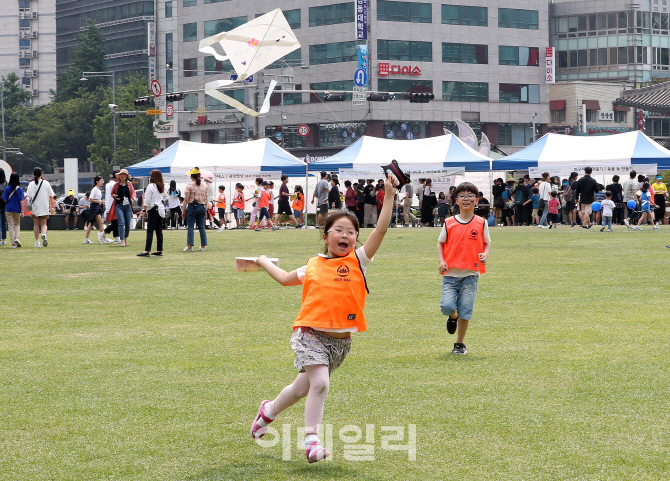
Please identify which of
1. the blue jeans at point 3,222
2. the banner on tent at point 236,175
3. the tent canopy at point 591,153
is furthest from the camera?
the banner on tent at point 236,175

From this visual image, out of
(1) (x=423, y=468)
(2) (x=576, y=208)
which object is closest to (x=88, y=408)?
(1) (x=423, y=468)

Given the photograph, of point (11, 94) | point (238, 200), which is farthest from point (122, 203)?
point (11, 94)

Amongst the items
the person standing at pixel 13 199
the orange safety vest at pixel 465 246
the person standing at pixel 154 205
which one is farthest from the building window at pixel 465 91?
the orange safety vest at pixel 465 246

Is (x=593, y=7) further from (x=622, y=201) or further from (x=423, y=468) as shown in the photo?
(x=423, y=468)

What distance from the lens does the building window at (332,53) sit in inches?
2859

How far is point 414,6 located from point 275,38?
4009cm

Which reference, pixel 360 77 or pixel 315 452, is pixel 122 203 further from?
pixel 360 77

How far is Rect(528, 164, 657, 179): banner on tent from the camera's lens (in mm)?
31812

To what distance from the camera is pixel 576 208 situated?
32.3 m

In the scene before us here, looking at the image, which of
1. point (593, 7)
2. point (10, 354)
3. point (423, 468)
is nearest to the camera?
point (423, 468)

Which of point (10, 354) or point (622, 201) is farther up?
point (622, 201)

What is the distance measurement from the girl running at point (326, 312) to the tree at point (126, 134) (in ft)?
244

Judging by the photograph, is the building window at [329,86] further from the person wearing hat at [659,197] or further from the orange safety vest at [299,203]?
the person wearing hat at [659,197]

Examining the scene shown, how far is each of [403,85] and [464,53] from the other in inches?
253
